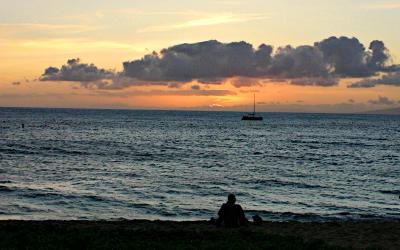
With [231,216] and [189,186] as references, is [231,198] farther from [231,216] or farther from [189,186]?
[189,186]

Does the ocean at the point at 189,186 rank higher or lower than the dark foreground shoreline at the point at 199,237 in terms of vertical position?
lower

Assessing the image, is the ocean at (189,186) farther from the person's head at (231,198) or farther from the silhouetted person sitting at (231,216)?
the person's head at (231,198)

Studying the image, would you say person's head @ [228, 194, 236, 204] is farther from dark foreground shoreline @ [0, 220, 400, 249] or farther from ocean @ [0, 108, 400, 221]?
ocean @ [0, 108, 400, 221]

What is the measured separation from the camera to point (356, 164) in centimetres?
5875

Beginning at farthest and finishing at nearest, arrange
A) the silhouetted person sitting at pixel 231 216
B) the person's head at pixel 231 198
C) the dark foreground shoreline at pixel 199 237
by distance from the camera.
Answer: the person's head at pixel 231 198 → the silhouetted person sitting at pixel 231 216 → the dark foreground shoreline at pixel 199 237

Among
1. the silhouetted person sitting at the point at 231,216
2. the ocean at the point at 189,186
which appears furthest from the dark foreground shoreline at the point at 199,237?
the ocean at the point at 189,186

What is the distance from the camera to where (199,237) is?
57.7 feet

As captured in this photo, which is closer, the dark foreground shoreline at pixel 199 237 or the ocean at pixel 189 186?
the dark foreground shoreline at pixel 199 237

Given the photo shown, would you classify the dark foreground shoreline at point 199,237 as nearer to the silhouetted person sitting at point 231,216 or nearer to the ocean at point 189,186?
the silhouetted person sitting at point 231,216

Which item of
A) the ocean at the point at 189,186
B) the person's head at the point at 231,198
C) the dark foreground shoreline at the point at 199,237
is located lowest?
the ocean at the point at 189,186

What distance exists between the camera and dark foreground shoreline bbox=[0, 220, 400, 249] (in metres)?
16.1

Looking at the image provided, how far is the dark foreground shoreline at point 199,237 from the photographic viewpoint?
1606cm

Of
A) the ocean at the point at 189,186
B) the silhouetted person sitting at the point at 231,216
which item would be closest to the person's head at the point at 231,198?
the silhouetted person sitting at the point at 231,216

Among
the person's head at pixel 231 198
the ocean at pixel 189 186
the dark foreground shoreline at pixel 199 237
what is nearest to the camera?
the dark foreground shoreline at pixel 199 237
